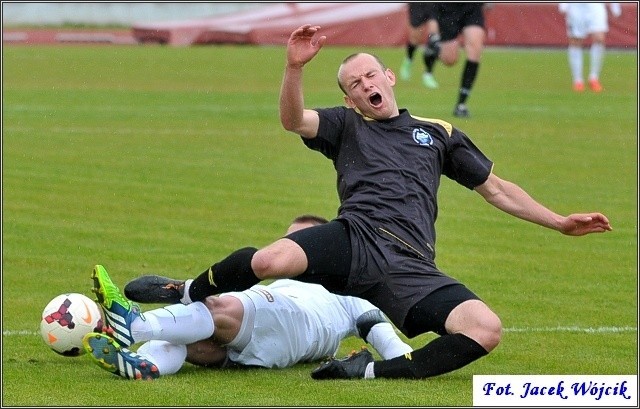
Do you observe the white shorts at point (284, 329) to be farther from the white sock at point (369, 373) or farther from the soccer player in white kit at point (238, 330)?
the white sock at point (369, 373)

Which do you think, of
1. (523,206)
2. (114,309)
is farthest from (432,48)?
(114,309)

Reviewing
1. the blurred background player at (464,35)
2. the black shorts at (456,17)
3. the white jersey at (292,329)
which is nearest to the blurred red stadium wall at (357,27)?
the blurred background player at (464,35)

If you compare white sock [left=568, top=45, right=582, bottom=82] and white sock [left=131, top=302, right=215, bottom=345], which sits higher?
white sock [left=131, top=302, right=215, bottom=345]

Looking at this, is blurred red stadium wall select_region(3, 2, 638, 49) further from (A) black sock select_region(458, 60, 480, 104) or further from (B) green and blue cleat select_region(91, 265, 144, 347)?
(B) green and blue cleat select_region(91, 265, 144, 347)

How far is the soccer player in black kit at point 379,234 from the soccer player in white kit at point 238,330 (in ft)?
0.66

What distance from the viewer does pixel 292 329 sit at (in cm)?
676

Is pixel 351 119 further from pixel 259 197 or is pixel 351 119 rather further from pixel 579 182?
pixel 579 182

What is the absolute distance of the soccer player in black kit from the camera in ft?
20.7

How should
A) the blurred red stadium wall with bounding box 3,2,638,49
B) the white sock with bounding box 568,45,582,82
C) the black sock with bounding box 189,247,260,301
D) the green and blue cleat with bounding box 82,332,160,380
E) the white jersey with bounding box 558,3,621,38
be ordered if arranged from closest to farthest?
the green and blue cleat with bounding box 82,332,160,380
the black sock with bounding box 189,247,260,301
the white sock with bounding box 568,45,582,82
the white jersey with bounding box 558,3,621,38
the blurred red stadium wall with bounding box 3,2,638,49

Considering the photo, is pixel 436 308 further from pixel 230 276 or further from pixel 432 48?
pixel 432 48

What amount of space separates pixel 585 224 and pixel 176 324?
2.09m

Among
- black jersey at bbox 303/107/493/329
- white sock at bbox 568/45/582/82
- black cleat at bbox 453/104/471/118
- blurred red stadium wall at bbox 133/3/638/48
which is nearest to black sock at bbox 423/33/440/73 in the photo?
white sock at bbox 568/45/582/82

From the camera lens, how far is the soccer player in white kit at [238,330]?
6.25m

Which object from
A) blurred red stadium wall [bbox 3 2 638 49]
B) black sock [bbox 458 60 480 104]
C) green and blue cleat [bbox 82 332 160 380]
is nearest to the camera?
green and blue cleat [bbox 82 332 160 380]
